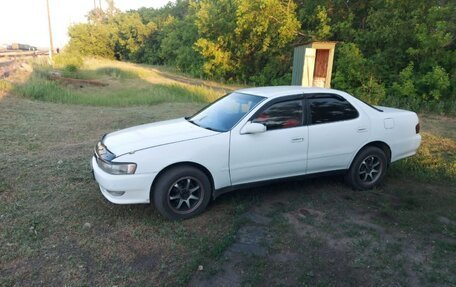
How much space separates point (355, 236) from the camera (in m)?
3.96

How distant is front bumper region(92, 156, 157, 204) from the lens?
159 inches

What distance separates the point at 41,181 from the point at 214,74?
69.1 ft

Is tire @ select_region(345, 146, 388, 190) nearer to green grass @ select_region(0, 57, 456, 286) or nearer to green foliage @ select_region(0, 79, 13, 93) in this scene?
green grass @ select_region(0, 57, 456, 286)

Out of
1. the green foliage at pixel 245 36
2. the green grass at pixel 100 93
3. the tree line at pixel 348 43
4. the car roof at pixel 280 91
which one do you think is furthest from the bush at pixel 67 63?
the car roof at pixel 280 91

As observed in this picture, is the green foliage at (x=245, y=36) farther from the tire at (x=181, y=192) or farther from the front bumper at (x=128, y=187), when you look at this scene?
the front bumper at (x=128, y=187)

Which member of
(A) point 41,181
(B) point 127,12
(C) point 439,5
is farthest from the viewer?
(B) point 127,12

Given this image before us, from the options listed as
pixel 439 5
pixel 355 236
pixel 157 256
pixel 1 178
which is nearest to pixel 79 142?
pixel 1 178

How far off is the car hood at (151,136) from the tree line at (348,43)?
413 inches

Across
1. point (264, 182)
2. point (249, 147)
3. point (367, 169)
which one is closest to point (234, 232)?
point (264, 182)

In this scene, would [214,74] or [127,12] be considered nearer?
[214,74]

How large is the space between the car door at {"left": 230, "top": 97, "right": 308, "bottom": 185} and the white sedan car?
0.01 m

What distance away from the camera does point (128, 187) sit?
159 inches

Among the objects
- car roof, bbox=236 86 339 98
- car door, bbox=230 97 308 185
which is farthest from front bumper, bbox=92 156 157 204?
car roof, bbox=236 86 339 98

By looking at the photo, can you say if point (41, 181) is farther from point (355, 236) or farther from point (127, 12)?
point (127, 12)
